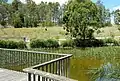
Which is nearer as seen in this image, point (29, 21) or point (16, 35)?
point (16, 35)

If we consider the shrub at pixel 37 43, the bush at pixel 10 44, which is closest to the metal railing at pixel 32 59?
the bush at pixel 10 44

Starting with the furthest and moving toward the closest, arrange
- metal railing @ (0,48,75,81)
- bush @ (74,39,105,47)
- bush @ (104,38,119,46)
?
1. bush @ (104,38,119,46)
2. bush @ (74,39,105,47)
3. metal railing @ (0,48,75,81)

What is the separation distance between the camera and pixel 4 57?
9.02 m

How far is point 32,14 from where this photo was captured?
51.8m

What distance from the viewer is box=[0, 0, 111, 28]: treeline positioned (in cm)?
4784

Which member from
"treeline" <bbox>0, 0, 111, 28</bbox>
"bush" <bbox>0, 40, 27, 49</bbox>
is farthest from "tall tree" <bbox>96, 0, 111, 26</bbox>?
"bush" <bbox>0, 40, 27, 49</bbox>

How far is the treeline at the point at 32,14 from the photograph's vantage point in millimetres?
47844

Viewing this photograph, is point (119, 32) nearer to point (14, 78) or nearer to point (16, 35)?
point (16, 35)

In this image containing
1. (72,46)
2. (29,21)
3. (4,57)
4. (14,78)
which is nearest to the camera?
(14,78)

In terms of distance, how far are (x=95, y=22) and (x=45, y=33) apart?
11.3 meters

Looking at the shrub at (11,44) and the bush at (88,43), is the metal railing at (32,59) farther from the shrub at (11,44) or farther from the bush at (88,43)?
the bush at (88,43)

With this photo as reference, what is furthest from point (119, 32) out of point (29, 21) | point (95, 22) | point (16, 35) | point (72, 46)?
point (29, 21)

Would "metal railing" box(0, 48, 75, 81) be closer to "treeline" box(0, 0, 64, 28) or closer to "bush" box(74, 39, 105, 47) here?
"bush" box(74, 39, 105, 47)

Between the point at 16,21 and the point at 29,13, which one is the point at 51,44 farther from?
the point at 29,13
